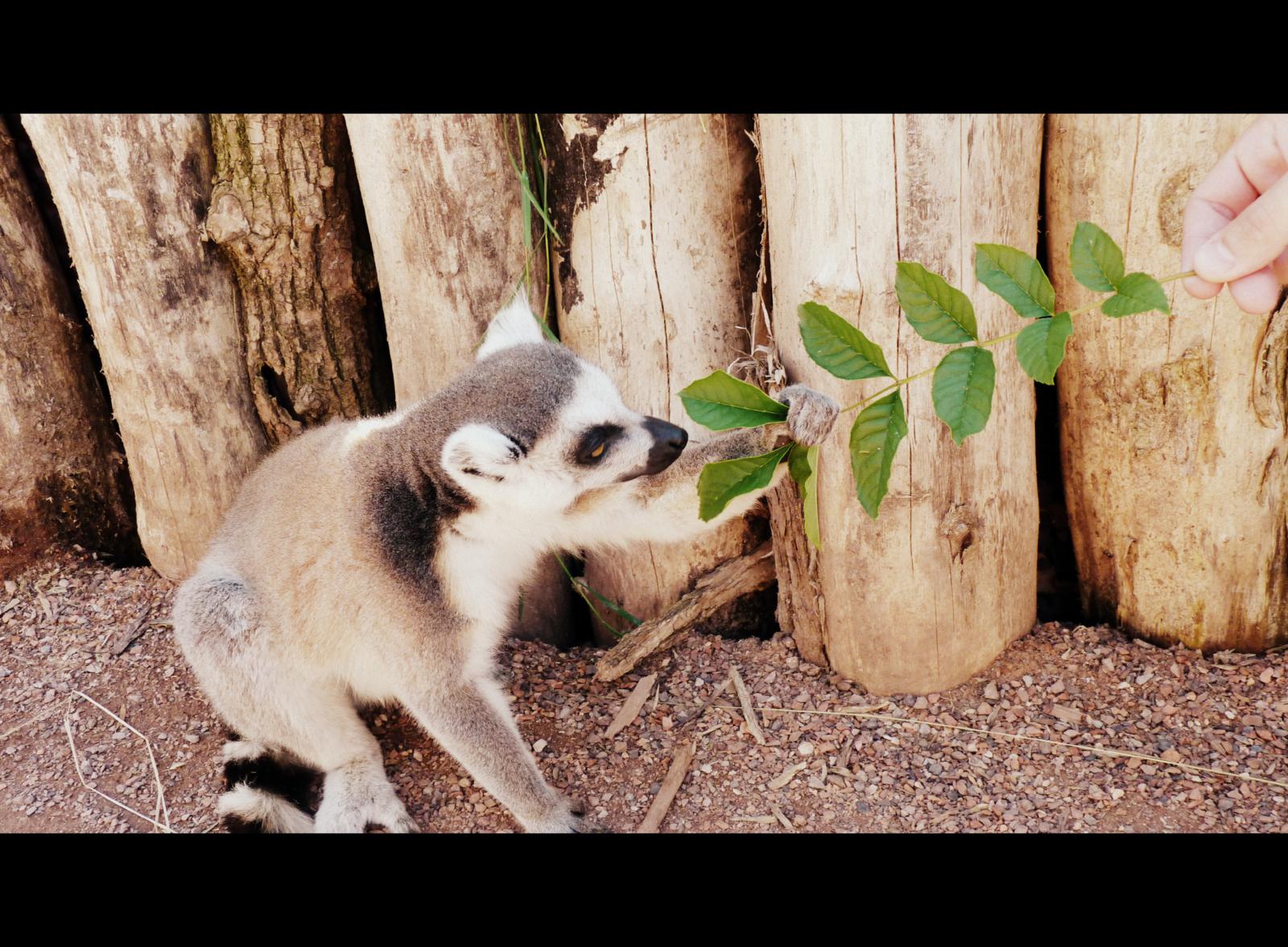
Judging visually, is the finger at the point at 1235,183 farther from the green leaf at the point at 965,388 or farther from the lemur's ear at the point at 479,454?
the lemur's ear at the point at 479,454

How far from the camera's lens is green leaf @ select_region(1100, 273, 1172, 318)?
7.13 feet

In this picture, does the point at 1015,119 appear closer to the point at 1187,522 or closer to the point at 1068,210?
the point at 1068,210

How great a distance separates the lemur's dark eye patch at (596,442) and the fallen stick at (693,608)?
936 millimetres

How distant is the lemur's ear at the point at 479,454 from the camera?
2988mm

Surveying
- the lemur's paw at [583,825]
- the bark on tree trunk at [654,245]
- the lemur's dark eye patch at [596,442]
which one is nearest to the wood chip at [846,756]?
the lemur's paw at [583,825]

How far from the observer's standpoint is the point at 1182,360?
3.26 meters

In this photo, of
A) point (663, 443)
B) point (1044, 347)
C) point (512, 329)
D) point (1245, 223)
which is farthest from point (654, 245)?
point (1245, 223)

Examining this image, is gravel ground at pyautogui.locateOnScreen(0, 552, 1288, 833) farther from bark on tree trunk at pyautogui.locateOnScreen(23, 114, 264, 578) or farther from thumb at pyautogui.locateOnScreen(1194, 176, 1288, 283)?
thumb at pyautogui.locateOnScreen(1194, 176, 1288, 283)

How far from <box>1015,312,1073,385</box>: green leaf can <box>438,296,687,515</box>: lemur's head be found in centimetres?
123

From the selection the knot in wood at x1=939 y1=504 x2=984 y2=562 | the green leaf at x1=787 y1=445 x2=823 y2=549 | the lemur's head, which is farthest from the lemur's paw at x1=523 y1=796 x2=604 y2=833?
the knot in wood at x1=939 y1=504 x2=984 y2=562

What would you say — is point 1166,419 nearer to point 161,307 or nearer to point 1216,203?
point 1216,203

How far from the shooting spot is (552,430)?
3205 mm

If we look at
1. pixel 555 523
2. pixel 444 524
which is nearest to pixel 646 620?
pixel 555 523

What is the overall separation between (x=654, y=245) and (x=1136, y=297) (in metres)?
1.73
